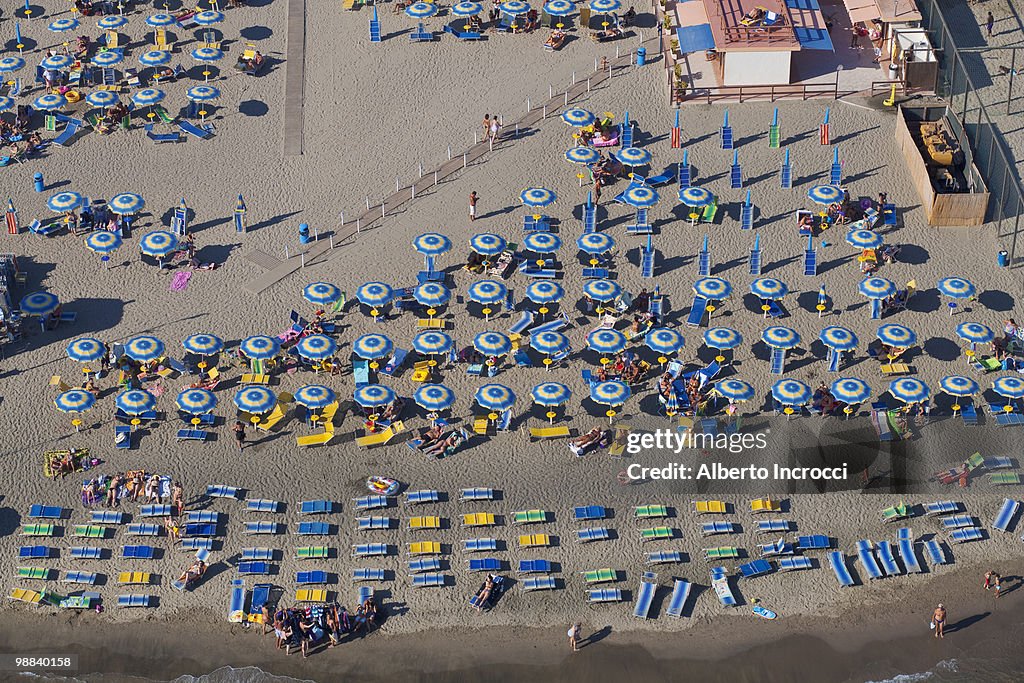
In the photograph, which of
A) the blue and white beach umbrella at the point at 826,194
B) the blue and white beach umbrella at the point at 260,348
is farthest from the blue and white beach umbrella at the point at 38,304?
the blue and white beach umbrella at the point at 826,194

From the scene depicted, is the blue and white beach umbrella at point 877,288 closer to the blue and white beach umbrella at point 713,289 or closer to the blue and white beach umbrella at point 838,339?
the blue and white beach umbrella at point 838,339

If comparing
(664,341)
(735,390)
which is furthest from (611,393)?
(735,390)

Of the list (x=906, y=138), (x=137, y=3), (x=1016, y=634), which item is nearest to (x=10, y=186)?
(x=137, y=3)

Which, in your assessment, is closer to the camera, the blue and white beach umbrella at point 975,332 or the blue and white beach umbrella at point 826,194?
the blue and white beach umbrella at point 975,332

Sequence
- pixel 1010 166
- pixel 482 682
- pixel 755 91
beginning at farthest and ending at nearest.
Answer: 1. pixel 755 91
2. pixel 1010 166
3. pixel 482 682

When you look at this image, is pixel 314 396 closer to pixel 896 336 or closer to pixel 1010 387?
pixel 896 336

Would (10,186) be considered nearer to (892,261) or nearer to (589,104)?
(589,104)

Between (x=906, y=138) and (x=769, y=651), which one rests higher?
(x=906, y=138)
